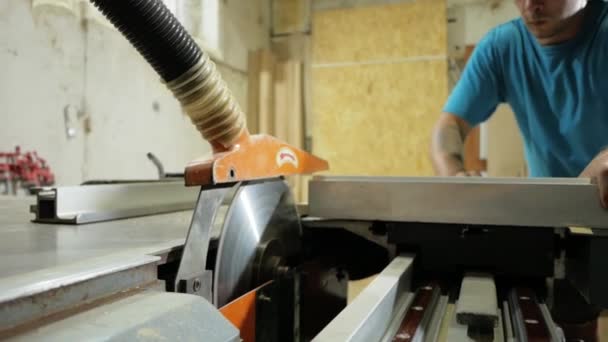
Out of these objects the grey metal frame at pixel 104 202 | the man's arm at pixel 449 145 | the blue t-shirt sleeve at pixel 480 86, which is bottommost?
the grey metal frame at pixel 104 202

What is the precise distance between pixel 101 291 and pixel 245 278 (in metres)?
0.36

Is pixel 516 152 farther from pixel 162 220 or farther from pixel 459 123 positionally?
pixel 162 220

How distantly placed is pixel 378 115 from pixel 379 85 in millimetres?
270

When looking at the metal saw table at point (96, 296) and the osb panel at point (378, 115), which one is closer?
the metal saw table at point (96, 296)

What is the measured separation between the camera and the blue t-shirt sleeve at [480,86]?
1756 millimetres

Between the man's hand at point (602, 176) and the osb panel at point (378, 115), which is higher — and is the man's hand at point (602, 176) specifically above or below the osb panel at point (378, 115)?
below

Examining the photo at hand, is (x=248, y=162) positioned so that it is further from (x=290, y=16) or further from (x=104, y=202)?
(x=290, y=16)

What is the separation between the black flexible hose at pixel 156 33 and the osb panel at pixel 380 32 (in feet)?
12.1

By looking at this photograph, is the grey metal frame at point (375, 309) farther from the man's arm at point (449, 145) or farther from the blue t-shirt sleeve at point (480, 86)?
the blue t-shirt sleeve at point (480, 86)

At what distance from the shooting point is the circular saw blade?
2.49 feet

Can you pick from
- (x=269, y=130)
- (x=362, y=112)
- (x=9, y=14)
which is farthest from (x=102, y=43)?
(x=362, y=112)

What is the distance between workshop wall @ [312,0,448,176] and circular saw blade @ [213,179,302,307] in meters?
3.12

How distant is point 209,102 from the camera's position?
2.40ft

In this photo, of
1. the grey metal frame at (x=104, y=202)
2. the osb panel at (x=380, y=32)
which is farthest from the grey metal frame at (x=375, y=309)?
the osb panel at (x=380, y=32)
